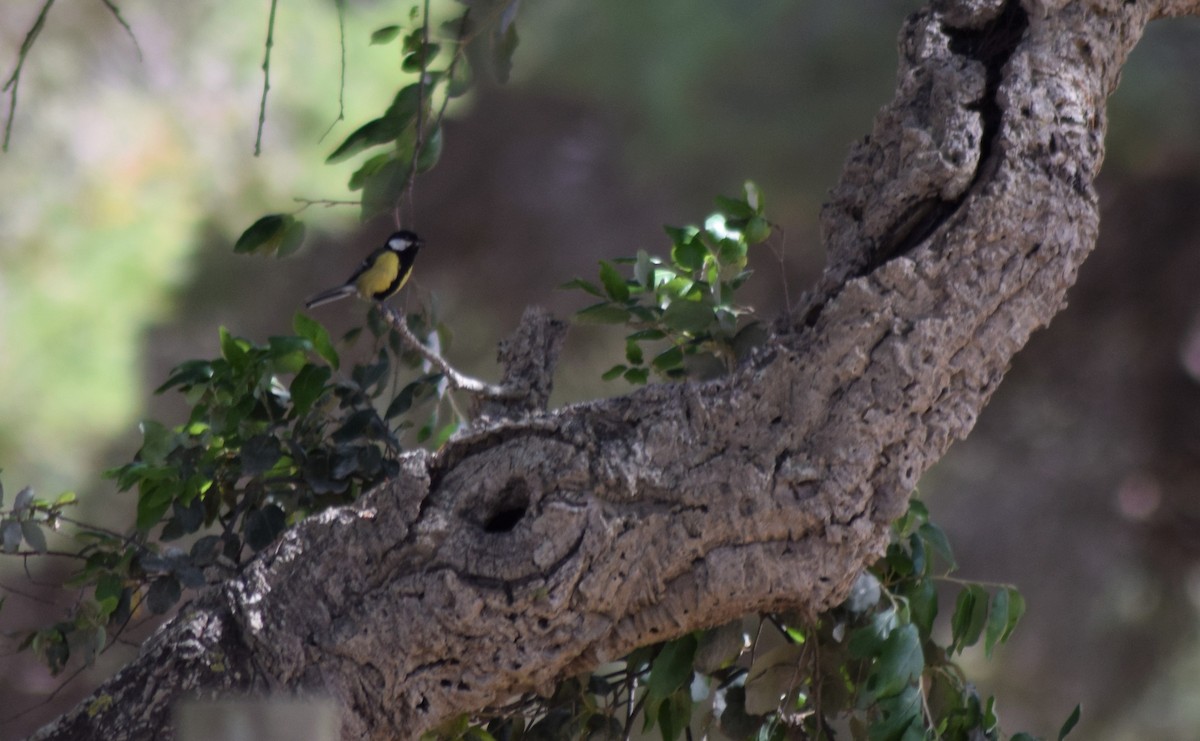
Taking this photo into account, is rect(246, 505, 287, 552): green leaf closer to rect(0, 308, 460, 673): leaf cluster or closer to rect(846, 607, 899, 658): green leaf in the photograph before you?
rect(0, 308, 460, 673): leaf cluster

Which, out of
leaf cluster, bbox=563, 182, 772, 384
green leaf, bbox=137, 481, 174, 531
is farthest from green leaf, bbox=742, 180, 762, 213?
green leaf, bbox=137, 481, 174, 531

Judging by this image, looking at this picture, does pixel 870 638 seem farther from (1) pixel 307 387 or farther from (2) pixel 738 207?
(1) pixel 307 387

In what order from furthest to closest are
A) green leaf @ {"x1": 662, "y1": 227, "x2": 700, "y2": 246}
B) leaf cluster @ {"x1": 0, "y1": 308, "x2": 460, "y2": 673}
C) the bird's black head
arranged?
the bird's black head
green leaf @ {"x1": 662, "y1": 227, "x2": 700, "y2": 246}
leaf cluster @ {"x1": 0, "y1": 308, "x2": 460, "y2": 673}

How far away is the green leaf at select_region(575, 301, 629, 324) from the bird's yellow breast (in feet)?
2.25

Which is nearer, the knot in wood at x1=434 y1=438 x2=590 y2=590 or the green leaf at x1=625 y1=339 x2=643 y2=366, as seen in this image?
the knot in wood at x1=434 y1=438 x2=590 y2=590

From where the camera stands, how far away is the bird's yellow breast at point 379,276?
64.2 inches

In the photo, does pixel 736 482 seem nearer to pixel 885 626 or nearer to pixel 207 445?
pixel 885 626

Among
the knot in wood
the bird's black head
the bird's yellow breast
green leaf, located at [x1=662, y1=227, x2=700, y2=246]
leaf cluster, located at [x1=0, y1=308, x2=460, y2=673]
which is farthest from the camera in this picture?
the bird's yellow breast

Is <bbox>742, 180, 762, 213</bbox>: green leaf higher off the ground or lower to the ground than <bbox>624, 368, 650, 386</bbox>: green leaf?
higher

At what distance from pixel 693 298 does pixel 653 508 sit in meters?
0.25

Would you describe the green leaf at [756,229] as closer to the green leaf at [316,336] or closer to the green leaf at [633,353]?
the green leaf at [633,353]

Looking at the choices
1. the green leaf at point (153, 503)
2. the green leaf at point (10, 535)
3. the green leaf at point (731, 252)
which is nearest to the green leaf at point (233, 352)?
the green leaf at point (153, 503)

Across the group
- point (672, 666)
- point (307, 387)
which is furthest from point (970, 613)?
point (307, 387)

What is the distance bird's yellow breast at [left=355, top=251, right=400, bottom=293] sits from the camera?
5.35 ft
